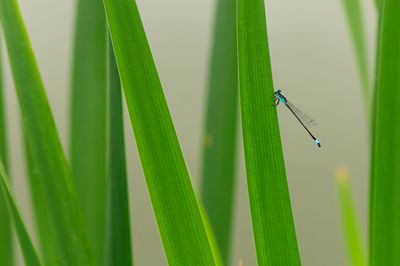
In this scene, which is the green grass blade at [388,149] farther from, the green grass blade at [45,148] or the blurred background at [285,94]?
the blurred background at [285,94]

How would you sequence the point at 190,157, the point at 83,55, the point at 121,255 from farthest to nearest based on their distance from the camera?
the point at 190,157 < the point at 83,55 < the point at 121,255

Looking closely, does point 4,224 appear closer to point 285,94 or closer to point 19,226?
point 19,226

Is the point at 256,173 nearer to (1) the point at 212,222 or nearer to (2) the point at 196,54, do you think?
(1) the point at 212,222

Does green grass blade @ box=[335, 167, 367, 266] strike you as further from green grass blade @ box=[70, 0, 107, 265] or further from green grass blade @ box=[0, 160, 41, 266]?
green grass blade @ box=[0, 160, 41, 266]

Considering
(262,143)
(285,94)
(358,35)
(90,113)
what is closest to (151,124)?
(262,143)

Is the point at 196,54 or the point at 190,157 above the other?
the point at 196,54

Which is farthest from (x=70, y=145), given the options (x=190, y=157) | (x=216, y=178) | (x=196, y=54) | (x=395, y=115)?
(x=196, y=54)
